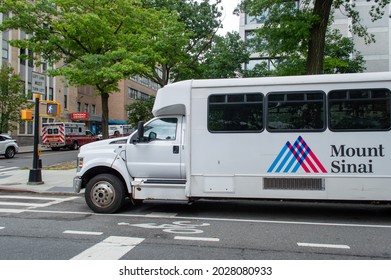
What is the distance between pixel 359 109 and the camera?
693 cm

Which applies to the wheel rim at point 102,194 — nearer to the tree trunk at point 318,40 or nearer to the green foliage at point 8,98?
the tree trunk at point 318,40

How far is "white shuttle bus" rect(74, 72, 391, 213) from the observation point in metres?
6.90

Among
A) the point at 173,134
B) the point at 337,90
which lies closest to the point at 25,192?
the point at 173,134

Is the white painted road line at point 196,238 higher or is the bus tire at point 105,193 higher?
the bus tire at point 105,193

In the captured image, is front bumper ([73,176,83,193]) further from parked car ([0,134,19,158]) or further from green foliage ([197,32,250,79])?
parked car ([0,134,19,158])

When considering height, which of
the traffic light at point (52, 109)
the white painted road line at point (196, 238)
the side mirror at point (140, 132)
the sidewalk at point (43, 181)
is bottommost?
the white painted road line at point (196, 238)

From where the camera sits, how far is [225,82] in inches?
292

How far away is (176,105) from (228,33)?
1916 centimetres

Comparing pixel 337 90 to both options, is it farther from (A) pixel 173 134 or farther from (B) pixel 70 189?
(B) pixel 70 189

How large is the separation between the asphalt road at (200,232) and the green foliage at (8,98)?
73.5ft

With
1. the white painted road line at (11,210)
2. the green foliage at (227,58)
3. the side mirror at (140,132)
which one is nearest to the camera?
the side mirror at (140,132)

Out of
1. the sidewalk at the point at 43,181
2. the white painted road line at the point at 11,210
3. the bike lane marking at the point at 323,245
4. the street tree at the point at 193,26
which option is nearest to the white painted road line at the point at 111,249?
the bike lane marking at the point at 323,245

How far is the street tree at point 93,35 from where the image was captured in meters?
18.0

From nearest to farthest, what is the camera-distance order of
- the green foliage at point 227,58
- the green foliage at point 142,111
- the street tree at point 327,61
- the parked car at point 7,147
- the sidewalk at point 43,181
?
the sidewalk at point 43,181, the street tree at point 327,61, the parked car at point 7,147, the green foliage at point 227,58, the green foliage at point 142,111
